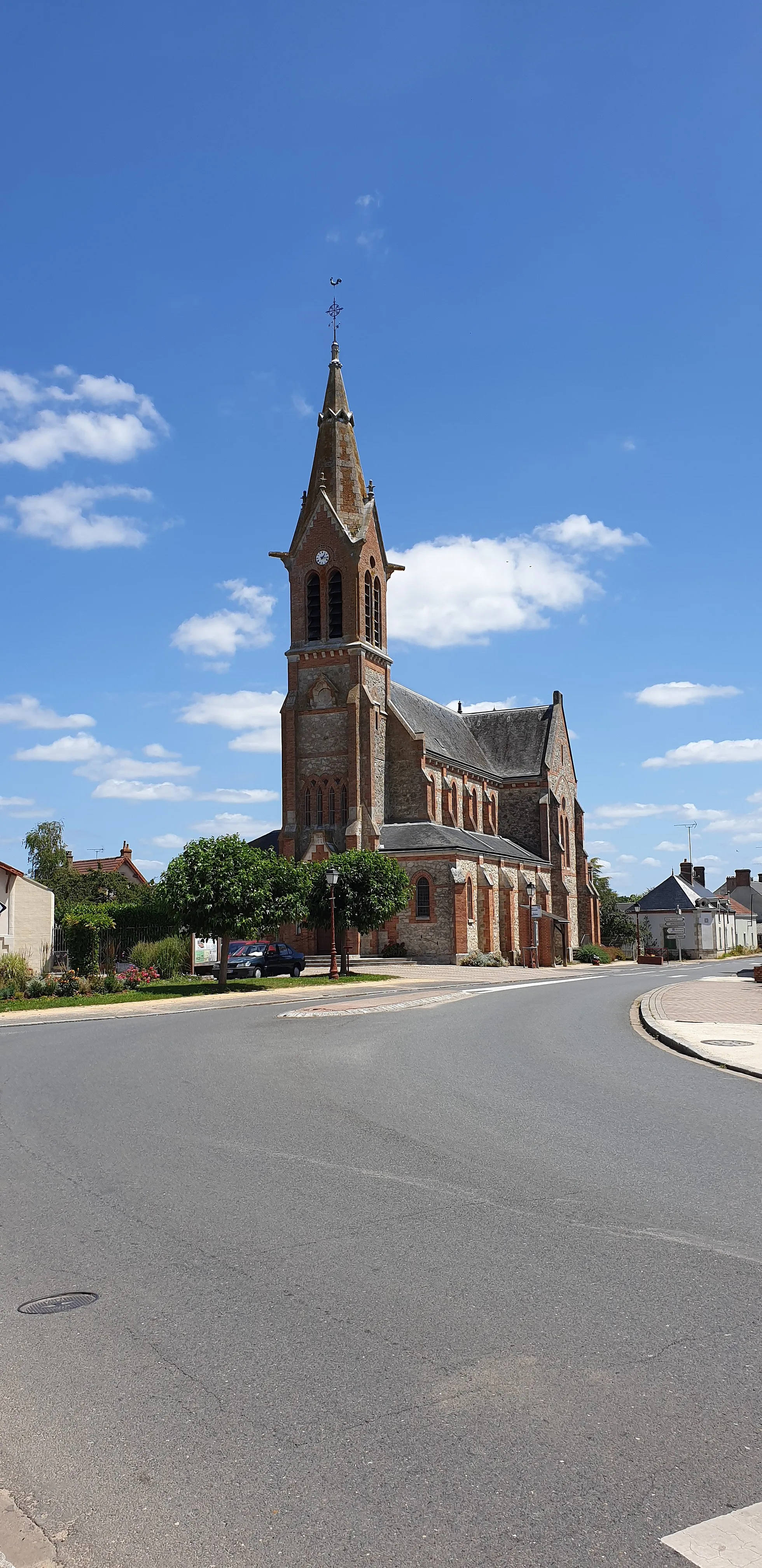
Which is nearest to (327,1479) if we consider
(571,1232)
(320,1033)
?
(571,1232)

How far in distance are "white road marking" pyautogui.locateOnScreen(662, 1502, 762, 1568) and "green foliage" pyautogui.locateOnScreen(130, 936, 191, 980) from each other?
3394 cm

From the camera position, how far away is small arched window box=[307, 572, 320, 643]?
57625 millimetres

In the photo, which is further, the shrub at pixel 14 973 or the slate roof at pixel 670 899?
the slate roof at pixel 670 899

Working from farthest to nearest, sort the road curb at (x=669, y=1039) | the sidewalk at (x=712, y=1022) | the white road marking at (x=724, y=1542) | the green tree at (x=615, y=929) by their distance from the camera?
the green tree at (x=615, y=929), the sidewalk at (x=712, y=1022), the road curb at (x=669, y=1039), the white road marking at (x=724, y=1542)

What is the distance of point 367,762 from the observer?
5484cm

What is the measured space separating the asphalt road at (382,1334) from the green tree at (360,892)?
2946cm

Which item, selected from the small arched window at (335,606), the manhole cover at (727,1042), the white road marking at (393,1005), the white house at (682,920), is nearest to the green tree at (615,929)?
the white house at (682,920)

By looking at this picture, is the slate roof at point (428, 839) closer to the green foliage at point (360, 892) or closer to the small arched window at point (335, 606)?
the small arched window at point (335, 606)

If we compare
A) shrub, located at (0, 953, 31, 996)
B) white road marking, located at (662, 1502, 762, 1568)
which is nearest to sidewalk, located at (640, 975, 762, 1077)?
white road marking, located at (662, 1502, 762, 1568)

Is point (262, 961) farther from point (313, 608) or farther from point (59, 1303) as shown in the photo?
point (59, 1303)

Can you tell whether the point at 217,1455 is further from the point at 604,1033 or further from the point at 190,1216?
the point at 604,1033

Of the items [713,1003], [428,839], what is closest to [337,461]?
[428,839]

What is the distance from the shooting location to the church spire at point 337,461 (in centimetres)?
5862

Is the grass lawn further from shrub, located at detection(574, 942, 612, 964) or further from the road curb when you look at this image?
shrub, located at detection(574, 942, 612, 964)
